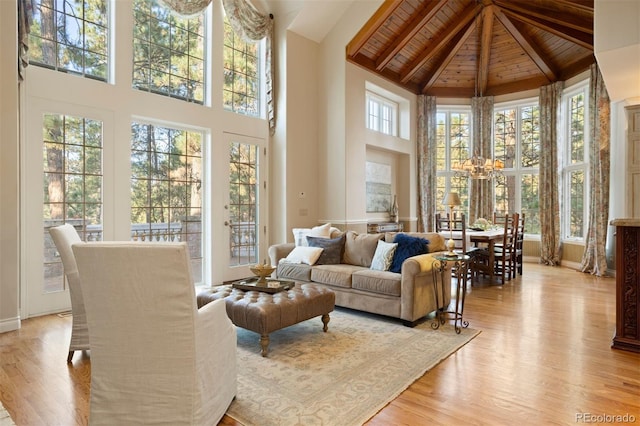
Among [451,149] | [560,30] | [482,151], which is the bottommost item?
[482,151]

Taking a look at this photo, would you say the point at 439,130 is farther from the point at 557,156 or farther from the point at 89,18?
the point at 89,18

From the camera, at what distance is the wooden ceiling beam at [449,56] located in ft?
25.7

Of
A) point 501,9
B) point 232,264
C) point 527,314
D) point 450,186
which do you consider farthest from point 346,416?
point 450,186

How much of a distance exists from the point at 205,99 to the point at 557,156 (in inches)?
274

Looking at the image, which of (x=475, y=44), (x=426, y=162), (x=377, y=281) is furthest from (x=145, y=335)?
(x=475, y=44)

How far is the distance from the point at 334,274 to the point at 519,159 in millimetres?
6505

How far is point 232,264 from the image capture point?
6.28 meters

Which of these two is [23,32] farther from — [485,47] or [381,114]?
[485,47]

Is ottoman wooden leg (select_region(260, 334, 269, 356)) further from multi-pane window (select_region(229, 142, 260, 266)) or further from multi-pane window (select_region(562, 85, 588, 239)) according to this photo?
multi-pane window (select_region(562, 85, 588, 239))

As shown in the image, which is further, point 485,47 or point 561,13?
point 485,47

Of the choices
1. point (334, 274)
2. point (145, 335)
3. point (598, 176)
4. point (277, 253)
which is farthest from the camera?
point (598, 176)

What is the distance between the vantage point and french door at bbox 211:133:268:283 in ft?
19.8

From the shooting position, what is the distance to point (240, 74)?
646cm

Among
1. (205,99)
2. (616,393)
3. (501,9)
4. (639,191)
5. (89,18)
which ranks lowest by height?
(616,393)
